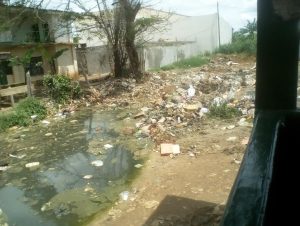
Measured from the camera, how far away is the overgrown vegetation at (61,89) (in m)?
11.5

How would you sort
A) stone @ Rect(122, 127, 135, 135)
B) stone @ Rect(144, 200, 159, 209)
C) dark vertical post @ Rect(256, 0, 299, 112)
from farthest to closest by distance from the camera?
stone @ Rect(122, 127, 135, 135), stone @ Rect(144, 200, 159, 209), dark vertical post @ Rect(256, 0, 299, 112)

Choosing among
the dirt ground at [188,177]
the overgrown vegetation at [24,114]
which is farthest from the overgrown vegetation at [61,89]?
the dirt ground at [188,177]

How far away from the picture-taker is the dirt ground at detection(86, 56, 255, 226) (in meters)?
3.79

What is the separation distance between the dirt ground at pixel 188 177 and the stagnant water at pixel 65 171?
32 cm

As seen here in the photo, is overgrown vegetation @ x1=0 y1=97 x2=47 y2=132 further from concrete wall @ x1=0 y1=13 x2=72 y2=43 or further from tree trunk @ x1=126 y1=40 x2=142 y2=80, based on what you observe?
concrete wall @ x1=0 y1=13 x2=72 y2=43

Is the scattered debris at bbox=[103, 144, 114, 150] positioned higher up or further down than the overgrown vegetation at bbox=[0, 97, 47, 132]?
further down

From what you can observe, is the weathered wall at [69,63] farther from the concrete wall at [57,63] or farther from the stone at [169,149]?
the stone at [169,149]

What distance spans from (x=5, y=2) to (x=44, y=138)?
7.99 m

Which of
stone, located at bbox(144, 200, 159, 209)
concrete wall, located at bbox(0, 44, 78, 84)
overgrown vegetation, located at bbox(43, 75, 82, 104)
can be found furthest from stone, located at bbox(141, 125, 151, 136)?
concrete wall, located at bbox(0, 44, 78, 84)

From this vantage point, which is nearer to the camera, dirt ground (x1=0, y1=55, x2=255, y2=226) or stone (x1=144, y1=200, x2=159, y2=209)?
dirt ground (x1=0, y1=55, x2=255, y2=226)

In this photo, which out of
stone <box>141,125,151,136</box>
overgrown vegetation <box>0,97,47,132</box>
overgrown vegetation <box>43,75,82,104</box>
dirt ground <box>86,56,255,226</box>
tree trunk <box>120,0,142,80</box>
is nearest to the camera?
dirt ground <box>86,56,255,226</box>

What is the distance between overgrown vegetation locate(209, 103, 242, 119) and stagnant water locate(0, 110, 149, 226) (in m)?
1.77

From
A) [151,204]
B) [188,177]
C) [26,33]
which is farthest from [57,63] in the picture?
[151,204]

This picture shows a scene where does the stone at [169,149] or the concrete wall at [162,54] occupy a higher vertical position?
the concrete wall at [162,54]
